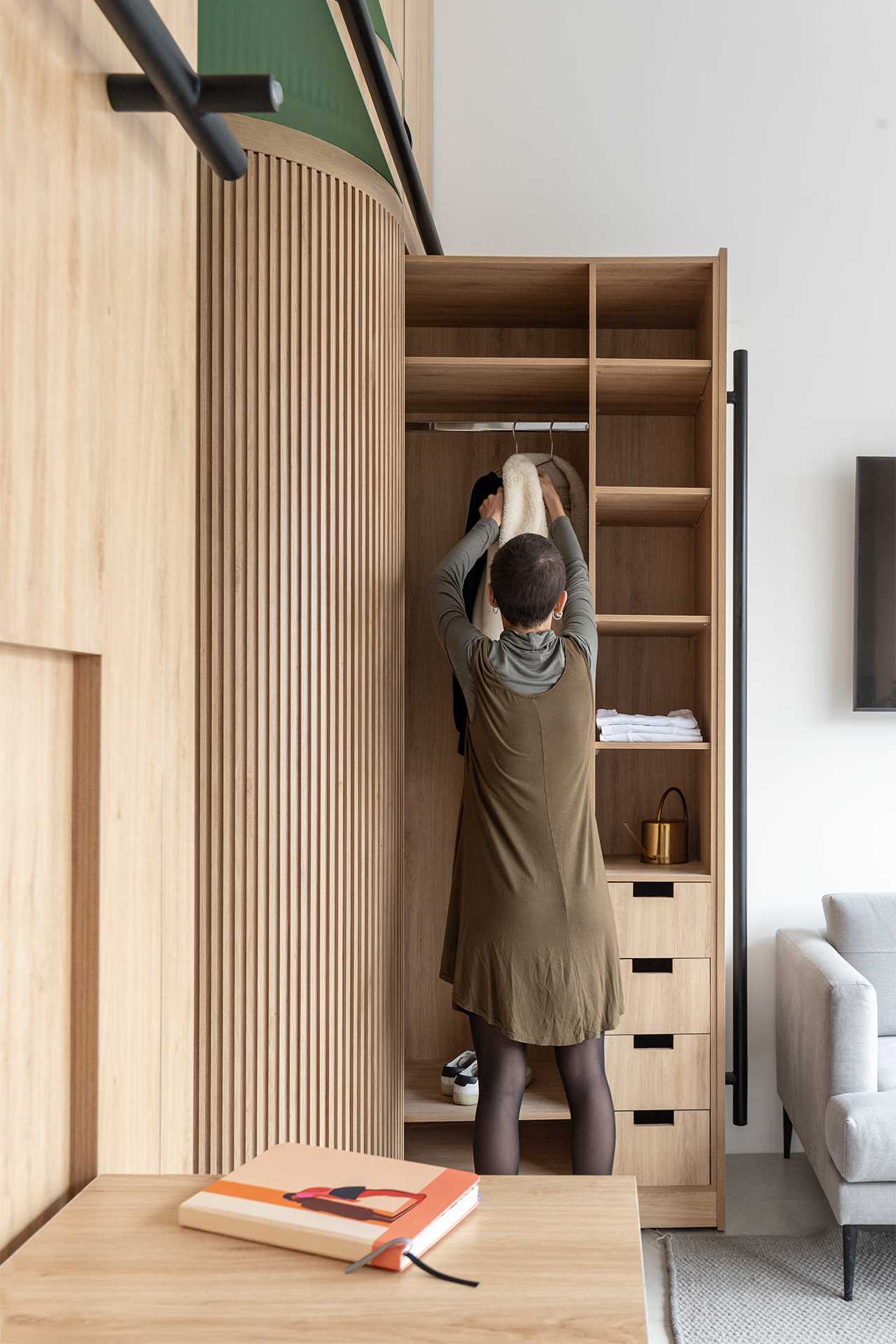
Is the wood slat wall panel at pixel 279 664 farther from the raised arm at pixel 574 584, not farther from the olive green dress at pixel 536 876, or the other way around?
the raised arm at pixel 574 584

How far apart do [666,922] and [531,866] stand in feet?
2.19

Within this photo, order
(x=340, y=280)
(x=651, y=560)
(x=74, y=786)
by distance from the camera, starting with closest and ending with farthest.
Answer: (x=74, y=786), (x=340, y=280), (x=651, y=560)

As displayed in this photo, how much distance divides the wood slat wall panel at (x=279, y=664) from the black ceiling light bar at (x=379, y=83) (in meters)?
0.31

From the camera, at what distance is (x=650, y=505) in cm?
278

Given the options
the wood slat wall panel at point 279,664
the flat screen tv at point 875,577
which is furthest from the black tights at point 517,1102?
the flat screen tv at point 875,577

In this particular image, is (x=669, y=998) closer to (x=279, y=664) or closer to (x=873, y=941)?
(x=873, y=941)

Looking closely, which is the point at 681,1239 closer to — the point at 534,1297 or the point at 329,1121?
the point at 329,1121

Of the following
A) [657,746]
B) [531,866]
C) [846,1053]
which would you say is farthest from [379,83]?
[846,1053]

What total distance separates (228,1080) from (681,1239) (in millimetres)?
1313

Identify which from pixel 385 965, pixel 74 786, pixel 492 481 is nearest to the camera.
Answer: pixel 74 786

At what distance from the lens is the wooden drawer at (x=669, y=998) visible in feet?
8.64

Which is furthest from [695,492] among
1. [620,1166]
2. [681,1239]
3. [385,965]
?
[681,1239]

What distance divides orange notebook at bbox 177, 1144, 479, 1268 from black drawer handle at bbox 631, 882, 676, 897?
78.6 inches

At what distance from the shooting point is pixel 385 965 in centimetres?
230
